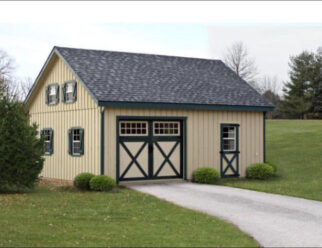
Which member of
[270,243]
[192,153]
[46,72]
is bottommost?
[270,243]

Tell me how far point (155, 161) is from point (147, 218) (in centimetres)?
757

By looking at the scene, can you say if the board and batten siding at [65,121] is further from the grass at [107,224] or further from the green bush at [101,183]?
the grass at [107,224]

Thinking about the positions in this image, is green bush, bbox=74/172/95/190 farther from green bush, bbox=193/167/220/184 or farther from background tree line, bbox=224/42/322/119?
background tree line, bbox=224/42/322/119

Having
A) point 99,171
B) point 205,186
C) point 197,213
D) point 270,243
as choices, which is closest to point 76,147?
point 99,171

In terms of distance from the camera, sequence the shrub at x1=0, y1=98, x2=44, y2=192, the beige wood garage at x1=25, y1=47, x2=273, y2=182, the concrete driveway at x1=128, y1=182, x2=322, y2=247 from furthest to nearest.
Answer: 1. the beige wood garage at x1=25, y1=47, x2=273, y2=182
2. the shrub at x1=0, y1=98, x2=44, y2=192
3. the concrete driveway at x1=128, y1=182, x2=322, y2=247

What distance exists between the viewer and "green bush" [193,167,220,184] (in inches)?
757

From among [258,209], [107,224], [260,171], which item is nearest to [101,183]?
[258,209]

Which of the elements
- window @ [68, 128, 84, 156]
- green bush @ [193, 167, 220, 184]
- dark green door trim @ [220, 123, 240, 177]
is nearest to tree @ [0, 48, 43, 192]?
window @ [68, 128, 84, 156]

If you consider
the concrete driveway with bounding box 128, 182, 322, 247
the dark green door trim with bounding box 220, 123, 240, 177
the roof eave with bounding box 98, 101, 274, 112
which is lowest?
the concrete driveway with bounding box 128, 182, 322, 247

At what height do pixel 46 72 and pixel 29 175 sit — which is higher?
pixel 46 72

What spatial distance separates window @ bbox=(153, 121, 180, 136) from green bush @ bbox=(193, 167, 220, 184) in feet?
5.66

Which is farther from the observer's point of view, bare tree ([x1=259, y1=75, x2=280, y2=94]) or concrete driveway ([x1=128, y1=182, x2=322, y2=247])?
bare tree ([x1=259, y1=75, x2=280, y2=94])

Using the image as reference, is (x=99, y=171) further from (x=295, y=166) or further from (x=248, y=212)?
(x=295, y=166)

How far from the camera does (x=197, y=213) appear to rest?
1255 centimetres
